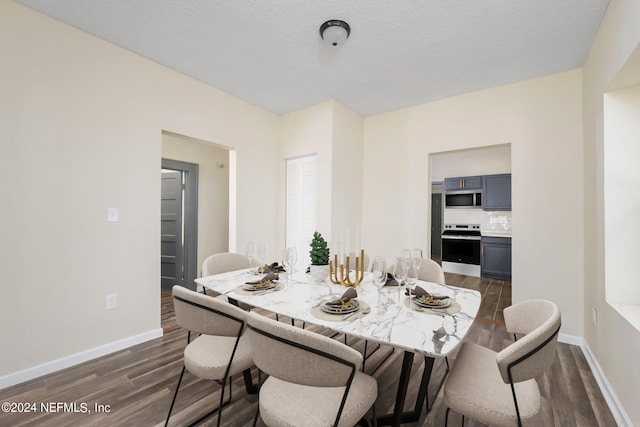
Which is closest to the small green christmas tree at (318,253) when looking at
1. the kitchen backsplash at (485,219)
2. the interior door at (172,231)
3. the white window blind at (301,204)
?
the white window blind at (301,204)

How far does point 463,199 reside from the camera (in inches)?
233

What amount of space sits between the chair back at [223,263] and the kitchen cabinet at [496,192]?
499cm

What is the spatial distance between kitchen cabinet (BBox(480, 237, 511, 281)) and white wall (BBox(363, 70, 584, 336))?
2.57 m

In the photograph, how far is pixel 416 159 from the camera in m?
3.72

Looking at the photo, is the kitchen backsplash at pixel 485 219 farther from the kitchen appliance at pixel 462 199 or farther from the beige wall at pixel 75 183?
the beige wall at pixel 75 183

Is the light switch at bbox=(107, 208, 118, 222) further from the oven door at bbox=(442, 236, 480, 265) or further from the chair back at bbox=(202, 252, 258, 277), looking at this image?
the oven door at bbox=(442, 236, 480, 265)

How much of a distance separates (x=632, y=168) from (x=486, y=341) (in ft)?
6.19

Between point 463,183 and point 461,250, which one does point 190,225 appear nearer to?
point 461,250

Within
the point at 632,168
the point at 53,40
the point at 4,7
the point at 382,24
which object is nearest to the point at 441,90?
the point at 382,24

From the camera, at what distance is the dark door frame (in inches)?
164

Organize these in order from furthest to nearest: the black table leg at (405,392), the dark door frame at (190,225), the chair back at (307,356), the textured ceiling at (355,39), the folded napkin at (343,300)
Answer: the dark door frame at (190,225)
the textured ceiling at (355,39)
the folded napkin at (343,300)
the black table leg at (405,392)
the chair back at (307,356)

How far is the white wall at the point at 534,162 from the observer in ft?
8.95

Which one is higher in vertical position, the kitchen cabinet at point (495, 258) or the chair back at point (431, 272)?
the chair back at point (431, 272)

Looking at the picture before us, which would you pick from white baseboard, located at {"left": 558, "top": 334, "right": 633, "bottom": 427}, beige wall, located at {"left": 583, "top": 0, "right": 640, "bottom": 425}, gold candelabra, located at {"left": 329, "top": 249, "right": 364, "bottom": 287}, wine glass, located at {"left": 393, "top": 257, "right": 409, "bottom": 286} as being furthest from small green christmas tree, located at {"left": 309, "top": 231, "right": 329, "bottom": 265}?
white baseboard, located at {"left": 558, "top": 334, "right": 633, "bottom": 427}
